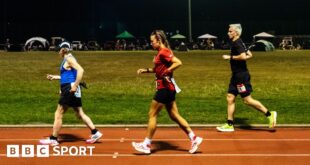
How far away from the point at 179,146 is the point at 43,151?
2.26m

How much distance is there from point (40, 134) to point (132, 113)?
3.07 metres

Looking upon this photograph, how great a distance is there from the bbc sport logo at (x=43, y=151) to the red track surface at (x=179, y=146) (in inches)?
3.8

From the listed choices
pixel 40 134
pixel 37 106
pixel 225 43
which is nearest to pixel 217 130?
pixel 40 134

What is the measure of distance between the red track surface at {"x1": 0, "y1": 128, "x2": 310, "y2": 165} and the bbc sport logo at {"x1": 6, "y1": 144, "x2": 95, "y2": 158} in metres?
0.10

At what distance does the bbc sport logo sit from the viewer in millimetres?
8570

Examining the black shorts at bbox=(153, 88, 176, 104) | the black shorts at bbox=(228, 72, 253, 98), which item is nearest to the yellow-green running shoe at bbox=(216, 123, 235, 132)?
the black shorts at bbox=(228, 72, 253, 98)

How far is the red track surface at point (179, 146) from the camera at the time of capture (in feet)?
26.8

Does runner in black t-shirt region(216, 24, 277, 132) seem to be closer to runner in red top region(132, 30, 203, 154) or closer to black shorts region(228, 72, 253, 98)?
black shorts region(228, 72, 253, 98)

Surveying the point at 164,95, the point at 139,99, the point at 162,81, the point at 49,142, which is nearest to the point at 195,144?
the point at 164,95

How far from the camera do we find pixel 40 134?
10.4 m

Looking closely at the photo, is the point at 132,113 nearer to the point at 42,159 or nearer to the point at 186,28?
the point at 42,159

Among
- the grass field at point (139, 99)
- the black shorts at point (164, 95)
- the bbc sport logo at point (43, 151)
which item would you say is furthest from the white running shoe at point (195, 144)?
the grass field at point (139, 99)

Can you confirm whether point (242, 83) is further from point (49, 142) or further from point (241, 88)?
point (49, 142)

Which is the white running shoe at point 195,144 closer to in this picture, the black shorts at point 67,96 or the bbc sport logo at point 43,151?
the bbc sport logo at point 43,151
